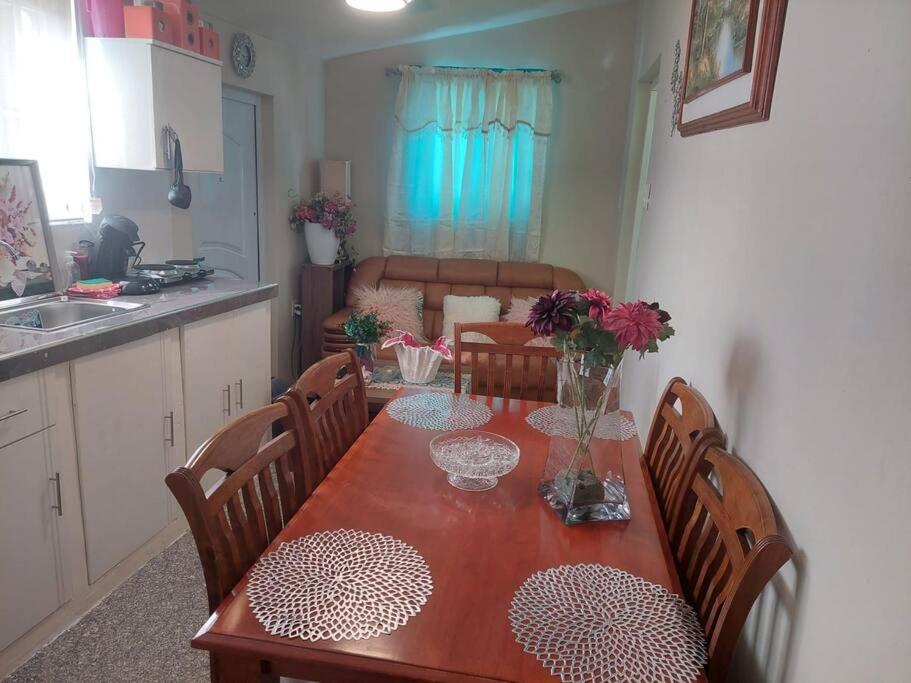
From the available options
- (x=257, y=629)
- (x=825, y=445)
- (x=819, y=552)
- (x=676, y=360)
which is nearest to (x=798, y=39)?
(x=825, y=445)

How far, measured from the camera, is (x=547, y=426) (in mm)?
1860

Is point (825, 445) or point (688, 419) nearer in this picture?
point (825, 445)

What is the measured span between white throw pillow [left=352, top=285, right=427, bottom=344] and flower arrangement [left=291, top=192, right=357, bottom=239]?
48cm

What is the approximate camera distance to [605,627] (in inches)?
38.9

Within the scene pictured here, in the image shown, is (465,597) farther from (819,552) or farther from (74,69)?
(74,69)

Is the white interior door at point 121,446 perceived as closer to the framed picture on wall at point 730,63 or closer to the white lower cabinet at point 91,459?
the white lower cabinet at point 91,459

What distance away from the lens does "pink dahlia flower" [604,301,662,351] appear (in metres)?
1.25

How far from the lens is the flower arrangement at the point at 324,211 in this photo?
13.3ft

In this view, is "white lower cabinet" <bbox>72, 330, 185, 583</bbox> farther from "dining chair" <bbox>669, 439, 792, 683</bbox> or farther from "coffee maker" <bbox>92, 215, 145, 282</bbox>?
"dining chair" <bbox>669, 439, 792, 683</bbox>

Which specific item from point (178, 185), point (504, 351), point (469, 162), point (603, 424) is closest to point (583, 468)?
point (603, 424)

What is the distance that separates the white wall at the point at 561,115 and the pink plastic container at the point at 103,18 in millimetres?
2184

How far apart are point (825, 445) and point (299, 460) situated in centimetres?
110

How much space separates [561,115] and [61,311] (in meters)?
3.32

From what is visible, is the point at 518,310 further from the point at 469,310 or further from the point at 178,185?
the point at 178,185
